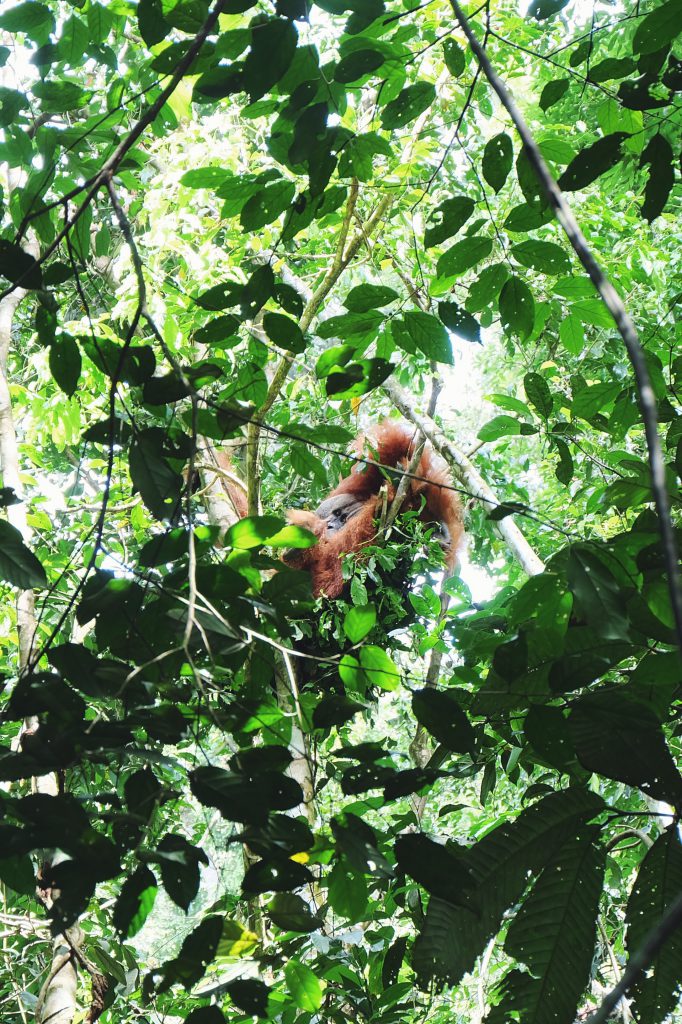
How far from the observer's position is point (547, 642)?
3.28 feet

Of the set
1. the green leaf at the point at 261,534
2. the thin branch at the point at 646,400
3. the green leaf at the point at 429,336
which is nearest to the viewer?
the thin branch at the point at 646,400

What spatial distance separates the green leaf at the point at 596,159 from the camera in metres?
1.04

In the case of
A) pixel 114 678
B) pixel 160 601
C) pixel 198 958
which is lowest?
pixel 198 958

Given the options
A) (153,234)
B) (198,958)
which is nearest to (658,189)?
(198,958)

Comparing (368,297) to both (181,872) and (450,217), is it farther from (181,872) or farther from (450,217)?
(181,872)

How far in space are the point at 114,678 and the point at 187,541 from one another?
183 mm

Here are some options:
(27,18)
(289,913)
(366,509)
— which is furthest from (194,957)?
(366,509)

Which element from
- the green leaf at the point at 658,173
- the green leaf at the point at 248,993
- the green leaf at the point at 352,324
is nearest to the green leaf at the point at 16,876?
the green leaf at the point at 248,993

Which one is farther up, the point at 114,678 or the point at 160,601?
the point at 160,601

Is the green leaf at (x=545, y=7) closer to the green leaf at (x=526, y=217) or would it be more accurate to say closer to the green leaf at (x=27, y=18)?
the green leaf at (x=526, y=217)

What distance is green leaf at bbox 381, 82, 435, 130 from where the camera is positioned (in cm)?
114

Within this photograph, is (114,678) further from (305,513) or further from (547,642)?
(305,513)

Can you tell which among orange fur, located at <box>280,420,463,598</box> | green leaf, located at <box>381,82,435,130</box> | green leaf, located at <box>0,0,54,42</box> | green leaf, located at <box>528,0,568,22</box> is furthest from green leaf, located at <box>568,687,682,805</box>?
orange fur, located at <box>280,420,463,598</box>

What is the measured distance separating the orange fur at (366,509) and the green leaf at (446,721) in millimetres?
2046
